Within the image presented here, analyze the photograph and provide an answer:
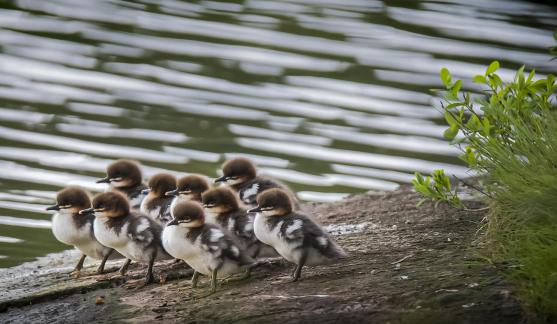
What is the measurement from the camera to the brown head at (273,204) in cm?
583

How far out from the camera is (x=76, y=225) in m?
6.54

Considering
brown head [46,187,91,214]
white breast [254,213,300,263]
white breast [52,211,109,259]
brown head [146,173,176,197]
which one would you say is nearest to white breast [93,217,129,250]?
white breast [52,211,109,259]

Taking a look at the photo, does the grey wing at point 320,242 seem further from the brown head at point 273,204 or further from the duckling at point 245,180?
the duckling at point 245,180

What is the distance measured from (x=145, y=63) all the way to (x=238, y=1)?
8.02ft

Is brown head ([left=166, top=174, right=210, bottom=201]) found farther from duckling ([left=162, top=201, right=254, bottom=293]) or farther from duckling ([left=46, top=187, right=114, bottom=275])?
duckling ([left=162, top=201, right=254, bottom=293])

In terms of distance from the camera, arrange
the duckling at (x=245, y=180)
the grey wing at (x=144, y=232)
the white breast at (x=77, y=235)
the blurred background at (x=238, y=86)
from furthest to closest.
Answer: the blurred background at (x=238, y=86), the duckling at (x=245, y=180), the white breast at (x=77, y=235), the grey wing at (x=144, y=232)

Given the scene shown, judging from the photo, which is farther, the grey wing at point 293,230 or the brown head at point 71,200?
the brown head at point 71,200

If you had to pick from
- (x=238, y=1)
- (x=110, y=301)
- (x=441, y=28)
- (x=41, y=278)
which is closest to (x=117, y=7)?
(x=238, y=1)

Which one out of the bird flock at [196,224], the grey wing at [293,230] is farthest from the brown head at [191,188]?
the grey wing at [293,230]

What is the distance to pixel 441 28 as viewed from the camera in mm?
13070

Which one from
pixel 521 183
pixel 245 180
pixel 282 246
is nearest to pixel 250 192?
pixel 245 180

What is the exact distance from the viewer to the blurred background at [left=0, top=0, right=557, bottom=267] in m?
9.27

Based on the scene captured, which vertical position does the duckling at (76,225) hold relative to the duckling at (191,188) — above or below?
below

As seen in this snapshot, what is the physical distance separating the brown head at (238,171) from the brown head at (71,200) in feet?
2.68
